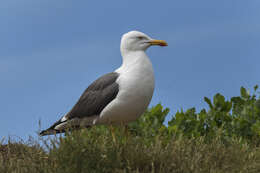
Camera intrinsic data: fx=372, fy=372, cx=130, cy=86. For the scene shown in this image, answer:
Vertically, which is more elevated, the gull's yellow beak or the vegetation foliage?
the gull's yellow beak

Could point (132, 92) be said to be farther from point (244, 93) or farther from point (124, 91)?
point (244, 93)

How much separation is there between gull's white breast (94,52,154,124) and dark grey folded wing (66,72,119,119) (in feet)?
Answer: 0.36

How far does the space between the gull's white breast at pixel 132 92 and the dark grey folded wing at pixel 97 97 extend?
0.36ft

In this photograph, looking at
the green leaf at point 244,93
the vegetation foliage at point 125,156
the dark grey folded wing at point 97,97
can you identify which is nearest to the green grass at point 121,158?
the vegetation foliage at point 125,156

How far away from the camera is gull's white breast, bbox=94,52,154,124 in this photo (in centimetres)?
630

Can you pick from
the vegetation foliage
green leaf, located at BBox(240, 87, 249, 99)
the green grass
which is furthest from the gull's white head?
green leaf, located at BBox(240, 87, 249, 99)

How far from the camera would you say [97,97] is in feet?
21.8

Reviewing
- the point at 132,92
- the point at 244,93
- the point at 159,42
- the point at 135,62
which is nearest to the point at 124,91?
the point at 132,92

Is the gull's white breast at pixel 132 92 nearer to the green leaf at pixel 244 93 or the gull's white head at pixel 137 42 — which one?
the gull's white head at pixel 137 42

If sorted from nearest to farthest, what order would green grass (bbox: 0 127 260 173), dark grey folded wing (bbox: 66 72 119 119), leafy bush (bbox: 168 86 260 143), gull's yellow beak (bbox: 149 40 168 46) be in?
1. green grass (bbox: 0 127 260 173)
2. dark grey folded wing (bbox: 66 72 119 119)
3. gull's yellow beak (bbox: 149 40 168 46)
4. leafy bush (bbox: 168 86 260 143)

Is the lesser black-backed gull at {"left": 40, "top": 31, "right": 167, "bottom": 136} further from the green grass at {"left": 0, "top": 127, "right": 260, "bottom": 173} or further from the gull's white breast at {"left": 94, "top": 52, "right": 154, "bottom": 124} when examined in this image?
the green grass at {"left": 0, "top": 127, "right": 260, "bottom": 173}

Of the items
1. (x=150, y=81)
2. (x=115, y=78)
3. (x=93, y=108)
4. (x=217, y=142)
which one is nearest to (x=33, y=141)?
(x=93, y=108)

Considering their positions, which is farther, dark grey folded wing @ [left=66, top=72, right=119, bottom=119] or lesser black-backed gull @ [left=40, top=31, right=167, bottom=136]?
dark grey folded wing @ [left=66, top=72, right=119, bottom=119]

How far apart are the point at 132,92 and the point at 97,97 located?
2.41 ft
